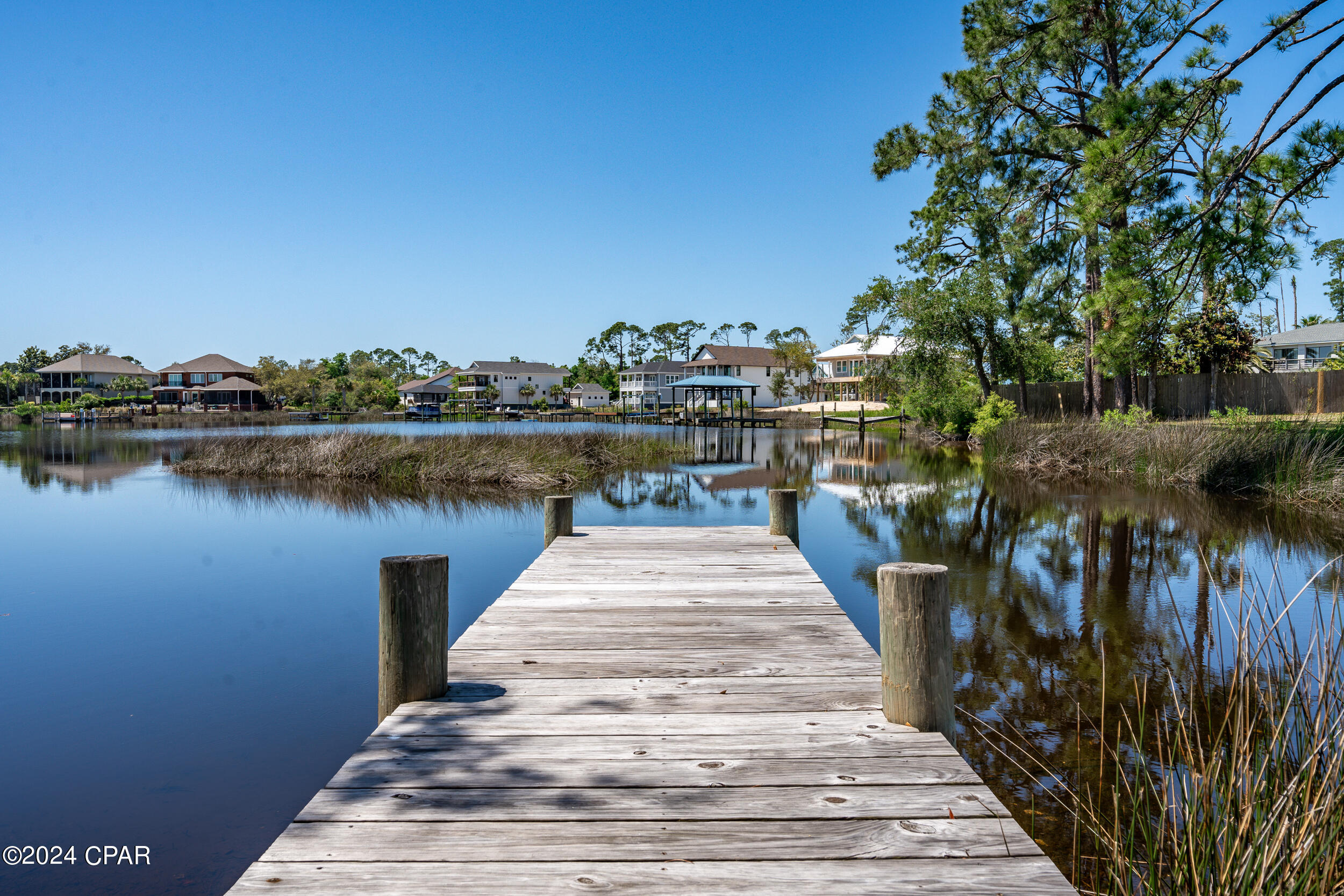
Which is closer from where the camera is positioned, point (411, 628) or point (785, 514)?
point (411, 628)

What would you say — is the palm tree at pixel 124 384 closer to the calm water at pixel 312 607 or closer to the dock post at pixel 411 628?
the calm water at pixel 312 607

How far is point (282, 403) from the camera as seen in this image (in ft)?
239

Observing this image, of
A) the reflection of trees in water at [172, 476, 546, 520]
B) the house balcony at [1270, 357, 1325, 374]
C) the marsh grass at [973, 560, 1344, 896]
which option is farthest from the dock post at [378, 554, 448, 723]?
the house balcony at [1270, 357, 1325, 374]

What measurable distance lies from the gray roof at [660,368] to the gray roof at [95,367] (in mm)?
48579

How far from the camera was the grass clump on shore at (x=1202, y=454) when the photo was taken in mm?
11164

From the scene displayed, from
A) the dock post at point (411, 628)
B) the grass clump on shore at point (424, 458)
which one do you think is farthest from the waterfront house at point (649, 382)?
the dock post at point (411, 628)

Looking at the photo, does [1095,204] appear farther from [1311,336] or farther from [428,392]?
[428,392]

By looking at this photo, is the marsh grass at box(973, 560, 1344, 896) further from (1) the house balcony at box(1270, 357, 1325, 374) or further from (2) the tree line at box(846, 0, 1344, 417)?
(1) the house balcony at box(1270, 357, 1325, 374)

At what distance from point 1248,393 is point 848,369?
38.2m

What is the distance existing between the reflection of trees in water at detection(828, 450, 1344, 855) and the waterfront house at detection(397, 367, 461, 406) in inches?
2822

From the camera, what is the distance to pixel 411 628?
10.1 feet

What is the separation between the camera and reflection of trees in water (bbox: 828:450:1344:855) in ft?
13.9

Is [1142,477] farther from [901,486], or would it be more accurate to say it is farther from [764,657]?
[764,657]

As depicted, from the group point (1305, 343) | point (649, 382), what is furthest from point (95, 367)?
point (1305, 343)
